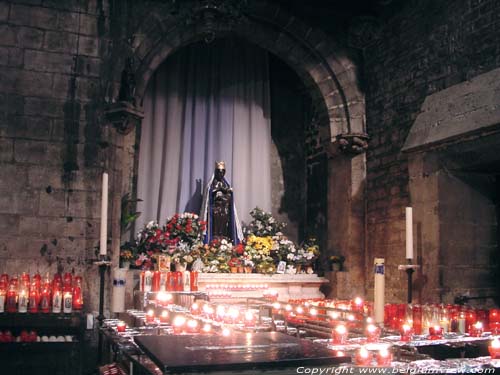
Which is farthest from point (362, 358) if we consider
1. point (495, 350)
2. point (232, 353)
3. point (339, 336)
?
point (232, 353)

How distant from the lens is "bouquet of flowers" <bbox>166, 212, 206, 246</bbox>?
8.04 m

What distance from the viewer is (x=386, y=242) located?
299 inches

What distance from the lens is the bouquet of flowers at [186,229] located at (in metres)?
8.04

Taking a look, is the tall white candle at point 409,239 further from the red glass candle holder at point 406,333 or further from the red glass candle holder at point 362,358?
the red glass candle holder at point 362,358

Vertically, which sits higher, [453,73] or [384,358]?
[453,73]

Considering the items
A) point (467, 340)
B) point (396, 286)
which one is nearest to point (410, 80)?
point (396, 286)

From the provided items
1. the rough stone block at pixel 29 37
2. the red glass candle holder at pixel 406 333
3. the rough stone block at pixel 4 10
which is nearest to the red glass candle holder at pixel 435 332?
the red glass candle holder at pixel 406 333

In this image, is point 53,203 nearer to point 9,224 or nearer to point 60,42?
point 9,224

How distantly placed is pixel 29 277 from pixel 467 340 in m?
4.33

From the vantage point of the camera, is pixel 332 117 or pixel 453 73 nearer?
pixel 453 73

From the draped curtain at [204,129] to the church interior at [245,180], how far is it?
0.03 metres

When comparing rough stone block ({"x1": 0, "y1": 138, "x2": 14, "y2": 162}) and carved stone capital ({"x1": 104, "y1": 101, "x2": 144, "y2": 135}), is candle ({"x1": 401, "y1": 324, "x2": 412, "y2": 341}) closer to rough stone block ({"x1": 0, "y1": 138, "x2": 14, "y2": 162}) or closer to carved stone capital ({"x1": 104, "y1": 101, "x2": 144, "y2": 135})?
carved stone capital ({"x1": 104, "y1": 101, "x2": 144, "y2": 135})

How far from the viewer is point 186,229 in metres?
8.08

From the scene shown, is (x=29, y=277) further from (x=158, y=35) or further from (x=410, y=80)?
(x=410, y=80)
